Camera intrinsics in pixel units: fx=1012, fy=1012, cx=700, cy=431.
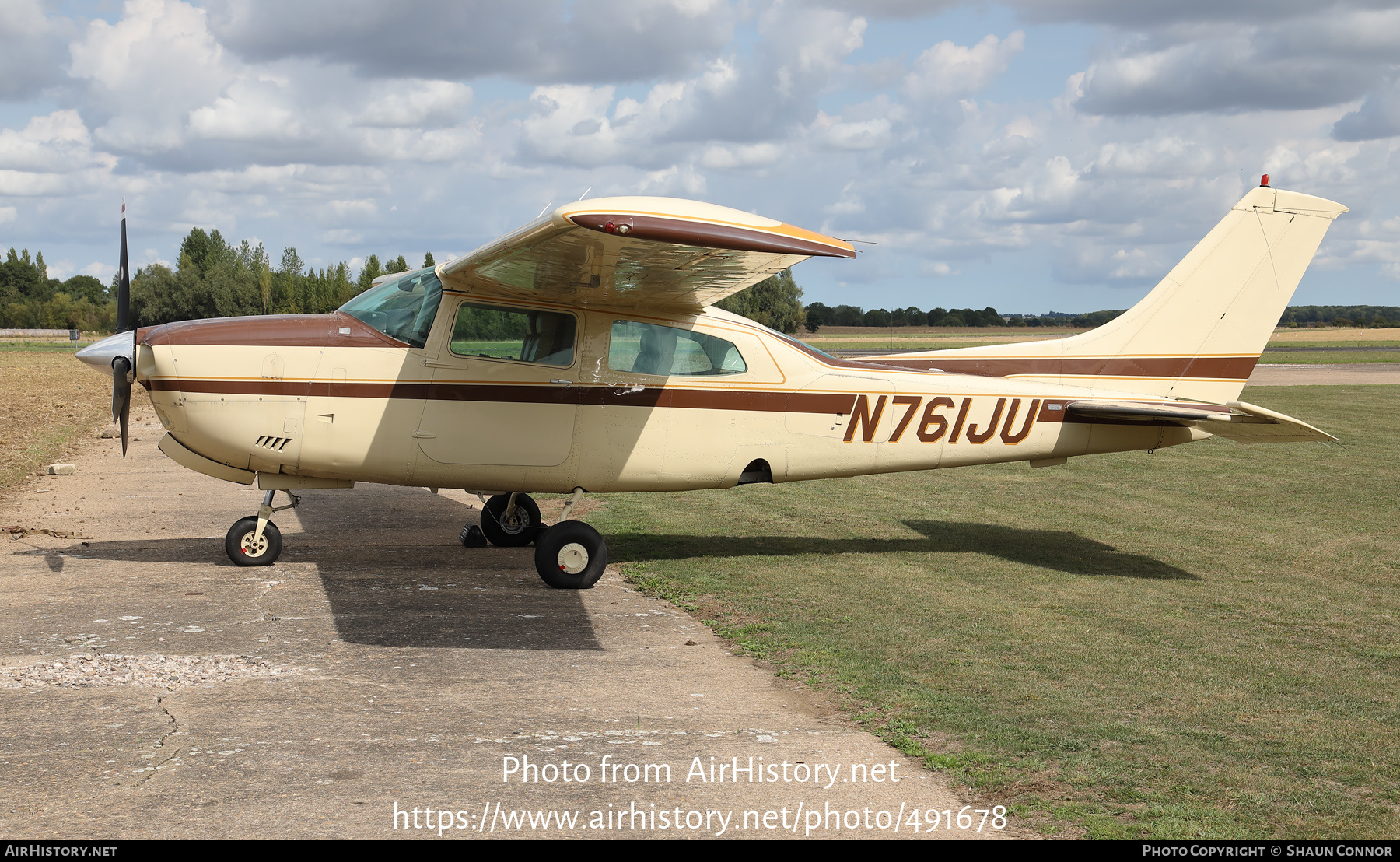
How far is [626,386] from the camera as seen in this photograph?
28.1 feet

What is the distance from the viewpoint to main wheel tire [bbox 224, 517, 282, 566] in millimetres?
8531

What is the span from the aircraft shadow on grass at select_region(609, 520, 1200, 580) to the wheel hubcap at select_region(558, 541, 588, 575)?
123 centimetres

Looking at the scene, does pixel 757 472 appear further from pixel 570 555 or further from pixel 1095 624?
pixel 1095 624

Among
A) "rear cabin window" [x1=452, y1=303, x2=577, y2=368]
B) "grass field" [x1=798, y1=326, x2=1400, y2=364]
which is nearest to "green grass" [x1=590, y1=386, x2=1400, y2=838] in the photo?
"rear cabin window" [x1=452, y1=303, x2=577, y2=368]

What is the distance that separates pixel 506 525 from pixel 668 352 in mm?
2584

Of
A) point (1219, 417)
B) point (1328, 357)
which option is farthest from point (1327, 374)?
point (1219, 417)

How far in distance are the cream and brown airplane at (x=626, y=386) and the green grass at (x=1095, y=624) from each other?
113cm

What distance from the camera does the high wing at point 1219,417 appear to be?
28.7 ft

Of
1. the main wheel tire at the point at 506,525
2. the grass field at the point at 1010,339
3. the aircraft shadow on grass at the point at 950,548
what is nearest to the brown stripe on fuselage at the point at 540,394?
the aircraft shadow on grass at the point at 950,548

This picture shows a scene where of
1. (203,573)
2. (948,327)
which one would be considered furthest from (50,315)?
(203,573)

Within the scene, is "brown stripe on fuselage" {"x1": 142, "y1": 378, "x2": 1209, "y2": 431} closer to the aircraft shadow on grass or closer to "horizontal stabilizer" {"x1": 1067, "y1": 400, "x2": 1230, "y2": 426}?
"horizontal stabilizer" {"x1": 1067, "y1": 400, "x2": 1230, "y2": 426}

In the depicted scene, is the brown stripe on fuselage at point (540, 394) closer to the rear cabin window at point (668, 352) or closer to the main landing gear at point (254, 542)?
the rear cabin window at point (668, 352)
